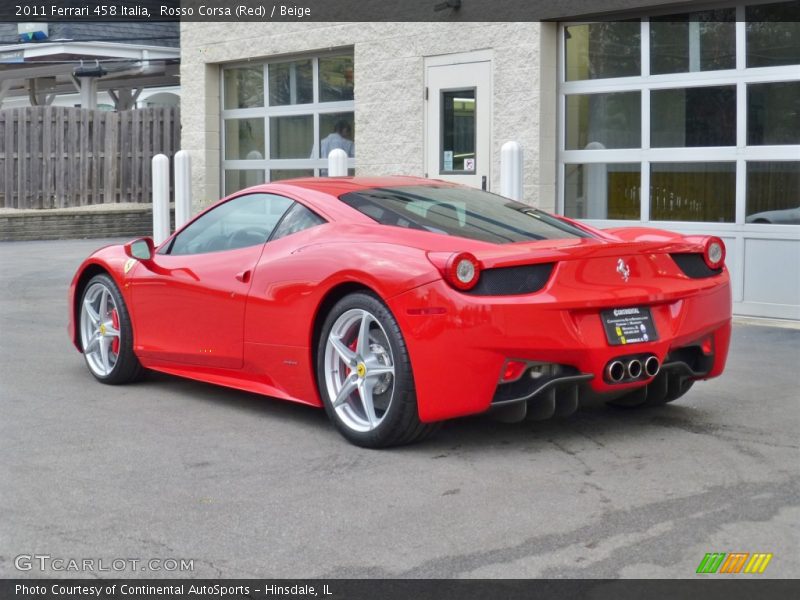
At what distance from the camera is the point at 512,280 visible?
17.1 feet

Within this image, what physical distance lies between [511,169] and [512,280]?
208 inches

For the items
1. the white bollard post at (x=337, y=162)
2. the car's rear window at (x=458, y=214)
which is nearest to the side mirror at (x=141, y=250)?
the car's rear window at (x=458, y=214)

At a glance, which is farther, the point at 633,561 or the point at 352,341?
the point at 352,341

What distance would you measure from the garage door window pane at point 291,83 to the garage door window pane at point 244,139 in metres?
0.52

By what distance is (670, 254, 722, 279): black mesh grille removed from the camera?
19.0 feet

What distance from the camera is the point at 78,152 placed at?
21734 millimetres

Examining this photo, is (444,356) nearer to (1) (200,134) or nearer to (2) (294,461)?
(2) (294,461)

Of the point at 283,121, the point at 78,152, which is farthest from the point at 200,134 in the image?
the point at 78,152

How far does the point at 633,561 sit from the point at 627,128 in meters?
8.08

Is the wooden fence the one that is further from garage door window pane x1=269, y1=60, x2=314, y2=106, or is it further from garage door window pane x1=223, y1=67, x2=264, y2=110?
garage door window pane x1=269, y1=60, x2=314, y2=106

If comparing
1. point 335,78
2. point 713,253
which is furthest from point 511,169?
point 335,78

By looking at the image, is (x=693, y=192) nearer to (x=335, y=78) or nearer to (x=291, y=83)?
(x=335, y=78)

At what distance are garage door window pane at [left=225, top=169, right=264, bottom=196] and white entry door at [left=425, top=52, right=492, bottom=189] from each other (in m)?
3.66

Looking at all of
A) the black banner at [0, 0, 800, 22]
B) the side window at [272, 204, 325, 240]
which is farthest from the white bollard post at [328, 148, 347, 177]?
the side window at [272, 204, 325, 240]
